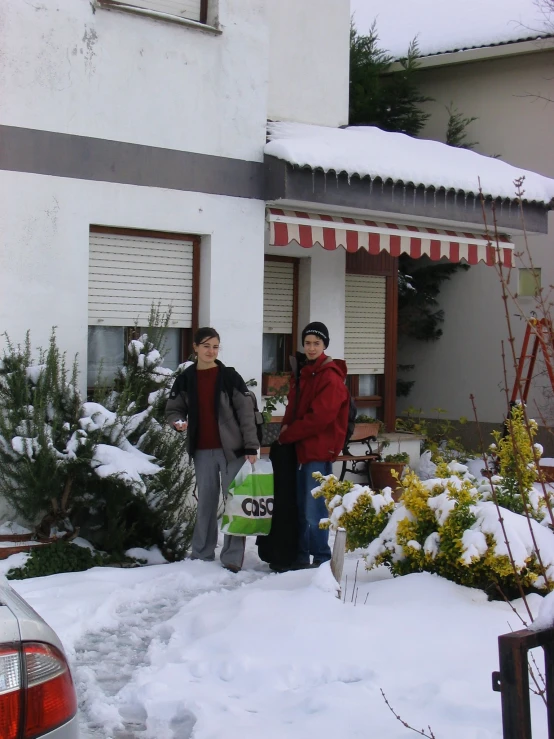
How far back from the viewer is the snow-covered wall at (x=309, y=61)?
34.2 ft

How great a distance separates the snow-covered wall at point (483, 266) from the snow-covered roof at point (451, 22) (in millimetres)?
354

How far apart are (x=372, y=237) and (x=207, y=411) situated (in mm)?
3050

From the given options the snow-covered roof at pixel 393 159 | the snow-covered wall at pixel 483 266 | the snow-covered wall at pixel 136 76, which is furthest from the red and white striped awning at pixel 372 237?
the snow-covered wall at pixel 483 266

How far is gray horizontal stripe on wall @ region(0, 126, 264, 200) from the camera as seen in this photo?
290 inches

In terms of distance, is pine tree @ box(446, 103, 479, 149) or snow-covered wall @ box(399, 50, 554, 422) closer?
snow-covered wall @ box(399, 50, 554, 422)

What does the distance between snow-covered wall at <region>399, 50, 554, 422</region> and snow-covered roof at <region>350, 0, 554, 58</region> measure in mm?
354

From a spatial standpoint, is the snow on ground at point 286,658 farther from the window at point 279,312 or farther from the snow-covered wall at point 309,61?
the snow-covered wall at point 309,61

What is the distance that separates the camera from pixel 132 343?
763 cm

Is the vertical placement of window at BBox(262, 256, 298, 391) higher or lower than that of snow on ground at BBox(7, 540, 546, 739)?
higher

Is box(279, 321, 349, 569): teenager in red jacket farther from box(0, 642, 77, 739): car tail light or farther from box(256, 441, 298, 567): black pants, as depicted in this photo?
box(0, 642, 77, 739): car tail light

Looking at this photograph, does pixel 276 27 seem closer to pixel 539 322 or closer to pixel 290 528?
pixel 290 528

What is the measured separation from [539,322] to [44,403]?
4.70 metres

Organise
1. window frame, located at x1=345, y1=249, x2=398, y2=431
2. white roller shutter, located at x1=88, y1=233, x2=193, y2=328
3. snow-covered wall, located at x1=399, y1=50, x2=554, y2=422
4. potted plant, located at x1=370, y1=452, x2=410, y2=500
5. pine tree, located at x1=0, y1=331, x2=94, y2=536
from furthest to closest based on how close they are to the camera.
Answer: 1. snow-covered wall, located at x1=399, y1=50, x2=554, y2=422
2. window frame, located at x1=345, y1=249, x2=398, y2=431
3. potted plant, located at x1=370, y1=452, x2=410, y2=500
4. white roller shutter, located at x1=88, y1=233, x2=193, y2=328
5. pine tree, located at x1=0, y1=331, x2=94, y2=536

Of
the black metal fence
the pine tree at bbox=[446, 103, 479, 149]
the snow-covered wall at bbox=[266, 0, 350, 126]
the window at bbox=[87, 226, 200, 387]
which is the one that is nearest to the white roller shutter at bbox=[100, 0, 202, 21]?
the snow-covered wall at bbox=[266, 0, 350, 126]
